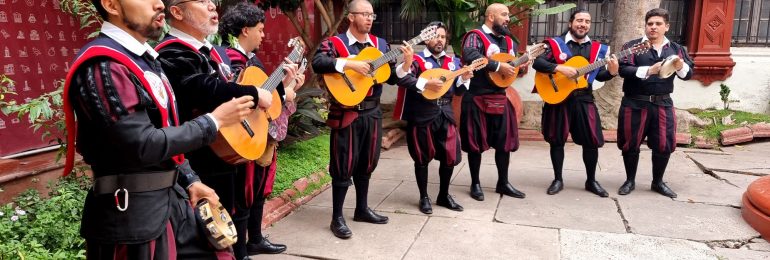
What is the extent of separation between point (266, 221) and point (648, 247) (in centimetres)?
278

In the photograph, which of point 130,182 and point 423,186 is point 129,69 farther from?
point 423,186

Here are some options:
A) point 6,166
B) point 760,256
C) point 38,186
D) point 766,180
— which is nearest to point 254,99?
point 38,186

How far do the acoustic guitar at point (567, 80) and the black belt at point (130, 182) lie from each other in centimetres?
381

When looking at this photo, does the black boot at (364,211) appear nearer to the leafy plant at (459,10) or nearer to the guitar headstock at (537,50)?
the guitar headstock at (537,50)

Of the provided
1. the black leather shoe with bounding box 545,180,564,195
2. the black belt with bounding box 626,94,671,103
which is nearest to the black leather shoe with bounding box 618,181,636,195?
the black leather shoe with bounding box 545,180,564,195

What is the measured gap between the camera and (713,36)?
26.8 ft

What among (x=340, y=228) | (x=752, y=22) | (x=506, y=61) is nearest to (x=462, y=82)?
(x=506, y=61)

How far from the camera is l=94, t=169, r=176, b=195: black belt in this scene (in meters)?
1.63

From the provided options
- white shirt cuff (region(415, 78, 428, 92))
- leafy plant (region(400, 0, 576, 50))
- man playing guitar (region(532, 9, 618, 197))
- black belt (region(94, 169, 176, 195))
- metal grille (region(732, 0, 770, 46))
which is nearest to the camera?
black belt (region(94, 169, 176, 195))

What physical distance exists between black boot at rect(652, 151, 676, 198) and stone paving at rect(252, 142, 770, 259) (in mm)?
77

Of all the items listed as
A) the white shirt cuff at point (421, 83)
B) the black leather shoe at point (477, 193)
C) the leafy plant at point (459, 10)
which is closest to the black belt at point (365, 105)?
the white shirt cuff at point (421, 83)

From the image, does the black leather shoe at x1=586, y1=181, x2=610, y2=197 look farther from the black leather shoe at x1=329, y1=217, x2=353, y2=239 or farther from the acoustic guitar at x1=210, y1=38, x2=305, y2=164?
the acoustic guitar at x1=210, y1=38, x2=305, y2=164

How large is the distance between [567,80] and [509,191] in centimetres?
114

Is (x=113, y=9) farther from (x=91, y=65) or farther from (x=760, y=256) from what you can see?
(x=760, y=256)
